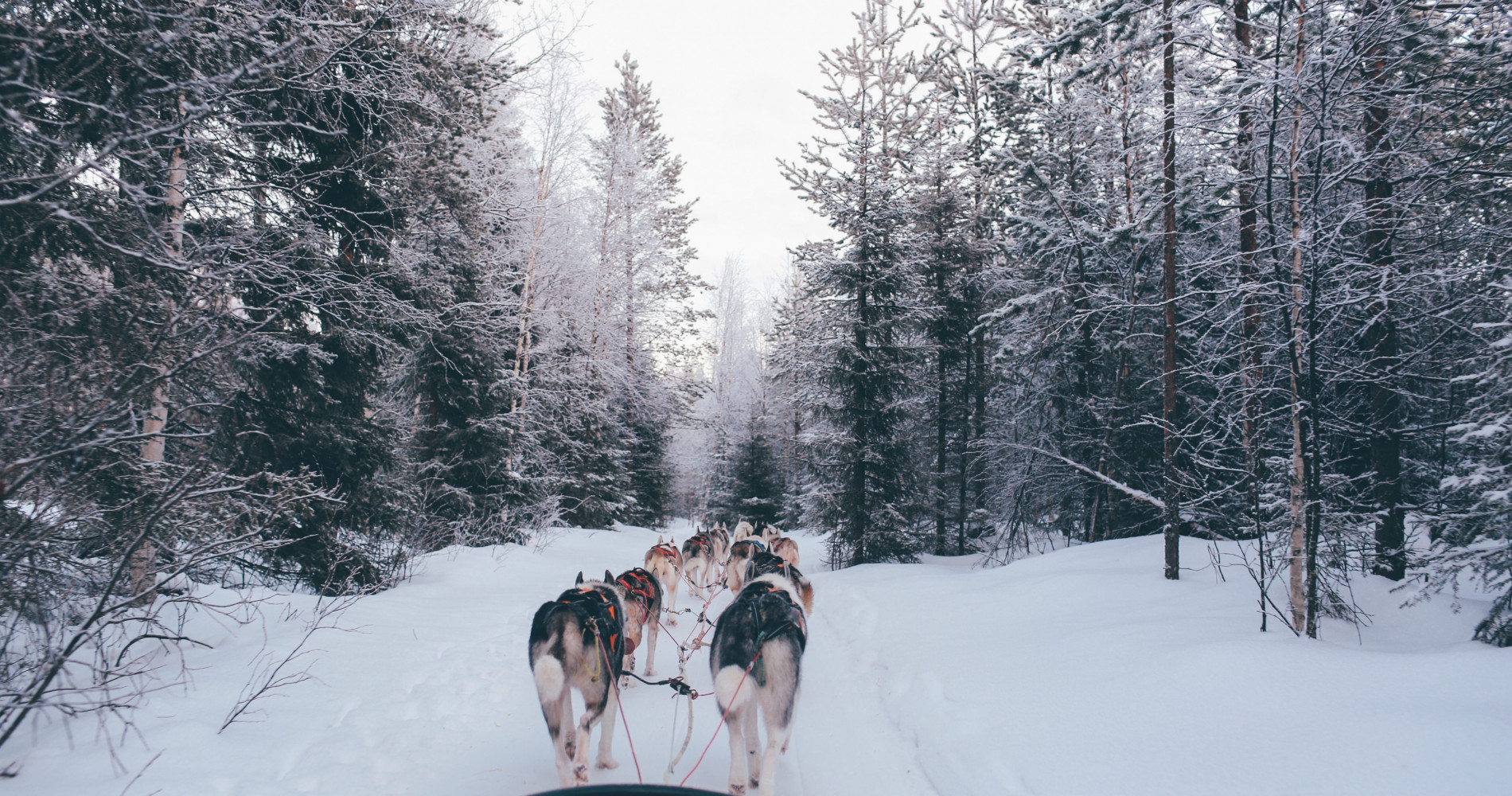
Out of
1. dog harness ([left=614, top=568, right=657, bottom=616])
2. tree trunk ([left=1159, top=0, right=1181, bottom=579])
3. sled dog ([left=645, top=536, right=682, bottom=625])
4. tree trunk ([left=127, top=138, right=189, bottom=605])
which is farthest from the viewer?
sled dog ([left=645, top=536, right=682, bottom=625])

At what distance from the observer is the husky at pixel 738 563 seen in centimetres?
964

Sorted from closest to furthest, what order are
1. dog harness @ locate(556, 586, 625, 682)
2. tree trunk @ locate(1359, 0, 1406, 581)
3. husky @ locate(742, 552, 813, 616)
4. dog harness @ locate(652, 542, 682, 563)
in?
1. dog harness @ locate(556, 586, 625, 682)
2. tree trunk @ locate(1359, 0, 1406, 581)
3. husky @ locate(742, 552, 813, 616)
4. dog harness @ locate(652, 542, 682, 563)

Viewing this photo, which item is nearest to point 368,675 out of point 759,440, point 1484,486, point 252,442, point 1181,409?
point 252,442

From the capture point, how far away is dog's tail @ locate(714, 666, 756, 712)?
11.3 feet

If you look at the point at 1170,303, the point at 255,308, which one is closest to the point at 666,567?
the point at 255,308

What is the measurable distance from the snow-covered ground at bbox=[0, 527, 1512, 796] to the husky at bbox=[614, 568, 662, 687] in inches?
15.6

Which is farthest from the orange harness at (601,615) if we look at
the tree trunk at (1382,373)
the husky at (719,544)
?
the husky at (719,544)

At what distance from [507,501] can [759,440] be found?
1570 cm

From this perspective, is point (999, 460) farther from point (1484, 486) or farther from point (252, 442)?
point (252, 442)

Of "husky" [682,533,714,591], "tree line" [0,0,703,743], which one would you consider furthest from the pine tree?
"tree line" [0,0,703,743]

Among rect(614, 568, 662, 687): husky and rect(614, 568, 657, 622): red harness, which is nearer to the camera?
rect(614, 568, 662, 687): husky

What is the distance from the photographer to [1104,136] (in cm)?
1185

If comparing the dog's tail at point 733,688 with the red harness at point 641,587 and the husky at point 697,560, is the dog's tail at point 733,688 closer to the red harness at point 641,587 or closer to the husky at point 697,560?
the red harness at point 641,587

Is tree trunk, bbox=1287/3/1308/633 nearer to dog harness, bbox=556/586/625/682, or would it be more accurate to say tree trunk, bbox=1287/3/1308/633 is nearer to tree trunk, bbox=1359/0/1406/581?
tree trunk, bbox=1359/0/1406/581
